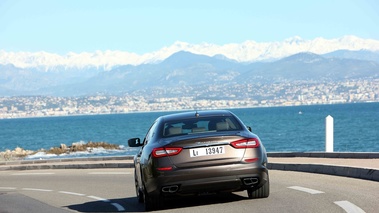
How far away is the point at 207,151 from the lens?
1255 centimetres

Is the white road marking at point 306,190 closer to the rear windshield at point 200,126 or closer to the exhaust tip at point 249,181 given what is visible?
the exhaust tip at point 249,181

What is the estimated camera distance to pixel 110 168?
1073 inches

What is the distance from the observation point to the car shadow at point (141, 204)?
13617mm

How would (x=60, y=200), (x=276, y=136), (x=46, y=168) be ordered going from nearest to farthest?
1. (x=60, y=200)
2. (x=46, y=168)
3. (x=276, y=136)

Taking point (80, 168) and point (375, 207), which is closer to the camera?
point (375, 207)

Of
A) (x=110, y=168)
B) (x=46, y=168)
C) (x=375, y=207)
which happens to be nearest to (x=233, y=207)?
(x=375, y=207)

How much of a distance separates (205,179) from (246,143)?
31.9 inches

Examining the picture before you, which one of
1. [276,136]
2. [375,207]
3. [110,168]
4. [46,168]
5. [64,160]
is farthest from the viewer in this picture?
[276,136]

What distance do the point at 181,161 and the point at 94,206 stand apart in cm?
260

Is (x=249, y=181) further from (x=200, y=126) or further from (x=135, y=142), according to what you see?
(x=135, y=142)

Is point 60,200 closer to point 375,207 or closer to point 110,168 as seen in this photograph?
point 375,207

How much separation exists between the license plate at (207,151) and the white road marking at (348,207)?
1.76 m

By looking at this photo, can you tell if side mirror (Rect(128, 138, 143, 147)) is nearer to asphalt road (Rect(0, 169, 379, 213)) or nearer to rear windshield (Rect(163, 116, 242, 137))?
asphalt road (Rect(0, 169, 379, 213))

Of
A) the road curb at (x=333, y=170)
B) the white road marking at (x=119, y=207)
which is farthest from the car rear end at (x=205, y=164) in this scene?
the road curb at (x=333, y=170)
